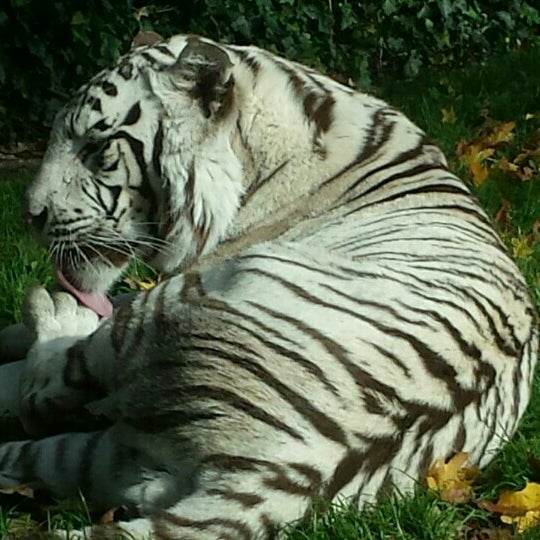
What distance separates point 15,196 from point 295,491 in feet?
10.6

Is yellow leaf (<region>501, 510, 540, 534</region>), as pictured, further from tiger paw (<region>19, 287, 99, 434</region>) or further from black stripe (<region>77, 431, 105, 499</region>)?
tiger paw (<region>19, 287, 99, 434</region>)

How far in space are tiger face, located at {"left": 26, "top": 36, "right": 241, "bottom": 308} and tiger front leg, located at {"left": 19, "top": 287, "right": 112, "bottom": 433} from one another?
21 cm

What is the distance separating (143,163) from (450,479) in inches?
54.0

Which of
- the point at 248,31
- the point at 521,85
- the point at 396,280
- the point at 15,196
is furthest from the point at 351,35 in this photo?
the point at 396,280

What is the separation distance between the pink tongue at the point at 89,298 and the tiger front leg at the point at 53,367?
0.13 m

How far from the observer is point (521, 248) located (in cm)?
472

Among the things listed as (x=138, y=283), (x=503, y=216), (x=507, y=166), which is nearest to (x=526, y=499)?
(x=138, y=283)

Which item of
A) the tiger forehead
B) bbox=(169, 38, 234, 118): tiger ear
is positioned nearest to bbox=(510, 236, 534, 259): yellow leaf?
bbox=(169, 38, 234, 118): tiger ear

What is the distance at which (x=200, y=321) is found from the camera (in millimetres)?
2936

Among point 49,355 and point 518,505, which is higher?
point 49,355

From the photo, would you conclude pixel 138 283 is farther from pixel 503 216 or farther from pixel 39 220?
pixel 503 216

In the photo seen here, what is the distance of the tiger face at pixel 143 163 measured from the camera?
3.65 meters

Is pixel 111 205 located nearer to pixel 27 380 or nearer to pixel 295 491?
pixel 27 380

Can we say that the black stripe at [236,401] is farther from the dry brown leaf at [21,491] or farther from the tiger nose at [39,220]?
the tiger nose at [39,220]
